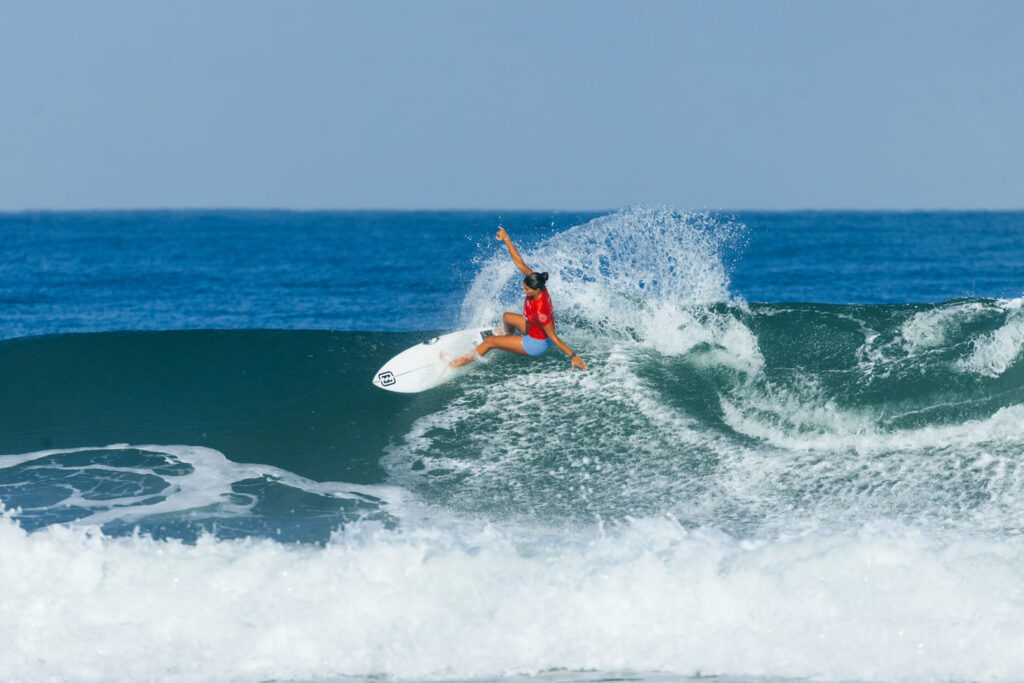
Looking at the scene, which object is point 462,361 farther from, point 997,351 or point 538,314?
point 997,351

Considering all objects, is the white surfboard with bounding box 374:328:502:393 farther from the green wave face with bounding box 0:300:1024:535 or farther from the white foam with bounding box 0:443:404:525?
the white foam with bounding box 0:443:404:525

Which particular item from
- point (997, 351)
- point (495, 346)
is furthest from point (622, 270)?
point (997, 351)

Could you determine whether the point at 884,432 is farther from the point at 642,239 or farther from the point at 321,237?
the point at 321,237

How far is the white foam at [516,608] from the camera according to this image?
16.8ft

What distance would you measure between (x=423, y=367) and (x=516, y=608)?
4633mm

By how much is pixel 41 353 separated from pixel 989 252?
26.2m

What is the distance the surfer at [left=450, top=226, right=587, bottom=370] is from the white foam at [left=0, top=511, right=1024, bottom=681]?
11.2 ft

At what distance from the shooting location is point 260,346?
11836 millimetres

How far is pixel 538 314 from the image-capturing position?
916 centimetres

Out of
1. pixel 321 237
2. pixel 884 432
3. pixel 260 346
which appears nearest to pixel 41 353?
pixel 260 346

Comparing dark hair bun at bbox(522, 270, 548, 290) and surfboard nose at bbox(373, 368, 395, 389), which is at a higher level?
dark hair bun at bbox(522, 270, 548, 290)

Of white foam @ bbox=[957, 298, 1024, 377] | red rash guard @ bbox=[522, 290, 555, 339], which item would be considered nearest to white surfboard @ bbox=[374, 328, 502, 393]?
red rash guard @ bbox=[522, 290, 555, 339]

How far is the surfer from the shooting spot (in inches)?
354

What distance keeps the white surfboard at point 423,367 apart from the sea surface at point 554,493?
15 centimetres
